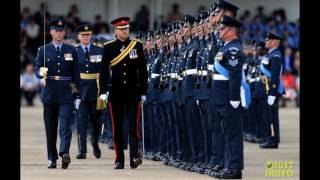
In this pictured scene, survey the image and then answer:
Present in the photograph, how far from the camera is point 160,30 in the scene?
17.3 meters

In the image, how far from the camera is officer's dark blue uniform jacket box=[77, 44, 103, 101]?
1772cm

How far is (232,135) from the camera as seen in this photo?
13914mm

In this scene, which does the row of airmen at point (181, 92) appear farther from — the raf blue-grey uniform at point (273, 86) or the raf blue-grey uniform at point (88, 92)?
the raf blue-grey uniform at point (273, 86)

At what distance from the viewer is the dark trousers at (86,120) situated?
1762 centimetres

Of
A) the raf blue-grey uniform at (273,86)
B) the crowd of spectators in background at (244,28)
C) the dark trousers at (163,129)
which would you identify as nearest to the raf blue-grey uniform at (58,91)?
the dark trousers at (163,129)

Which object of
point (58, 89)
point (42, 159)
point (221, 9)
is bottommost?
point (42, 159)

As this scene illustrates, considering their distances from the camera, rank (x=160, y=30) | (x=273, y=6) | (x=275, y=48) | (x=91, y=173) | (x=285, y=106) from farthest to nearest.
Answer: (x=273, y=6) < (x=285, y=106) < (x=275, y=48) < (x=160, y=30) < (x=91, y=173)

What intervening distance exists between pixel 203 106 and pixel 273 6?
2764 cm

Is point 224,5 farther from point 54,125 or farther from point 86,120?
point 86,120

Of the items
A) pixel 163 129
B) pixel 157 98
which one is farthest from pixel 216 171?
pixel 157 98

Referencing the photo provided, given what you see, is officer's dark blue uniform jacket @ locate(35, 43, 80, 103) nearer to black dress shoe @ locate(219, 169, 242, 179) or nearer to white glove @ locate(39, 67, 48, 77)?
white glove @ locate(39, 67, 48, 77)
